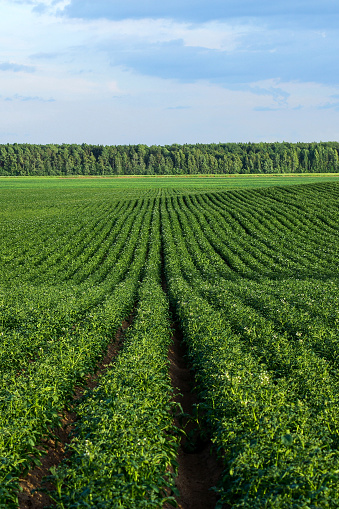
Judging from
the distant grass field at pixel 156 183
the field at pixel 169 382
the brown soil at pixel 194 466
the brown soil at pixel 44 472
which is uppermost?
the distant grass field at pixel 156 183

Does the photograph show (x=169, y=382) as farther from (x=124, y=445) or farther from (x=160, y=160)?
(x=160, y=160)

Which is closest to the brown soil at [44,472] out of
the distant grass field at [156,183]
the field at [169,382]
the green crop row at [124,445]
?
the field at [169,382]

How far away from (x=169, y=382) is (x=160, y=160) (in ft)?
581

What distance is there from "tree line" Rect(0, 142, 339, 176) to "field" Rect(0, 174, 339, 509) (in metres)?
152

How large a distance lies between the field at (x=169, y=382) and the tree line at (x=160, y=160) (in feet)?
497

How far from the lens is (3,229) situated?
40406 mm

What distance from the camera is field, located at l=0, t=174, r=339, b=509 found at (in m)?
5.29

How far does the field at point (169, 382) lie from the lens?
17.4 ft

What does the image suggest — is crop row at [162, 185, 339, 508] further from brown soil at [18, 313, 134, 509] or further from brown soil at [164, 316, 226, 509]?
brown soil at [18, 313, 134, 509]

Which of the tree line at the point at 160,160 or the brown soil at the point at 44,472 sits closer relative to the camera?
the brown soil at the point at 44,472

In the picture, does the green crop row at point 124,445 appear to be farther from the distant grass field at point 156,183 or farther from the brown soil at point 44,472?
the distant grass field at point 156,183

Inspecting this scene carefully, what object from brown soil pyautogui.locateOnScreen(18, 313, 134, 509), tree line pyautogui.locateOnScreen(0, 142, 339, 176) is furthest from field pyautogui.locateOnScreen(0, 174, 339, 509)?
tree line pyautogui.locateOnScreen(0, 142, 339, 176)

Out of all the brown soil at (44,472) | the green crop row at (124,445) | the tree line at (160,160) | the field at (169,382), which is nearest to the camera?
the green crop row at (124,445)

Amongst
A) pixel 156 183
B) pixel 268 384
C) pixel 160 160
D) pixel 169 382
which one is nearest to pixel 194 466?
pixel 169 382
